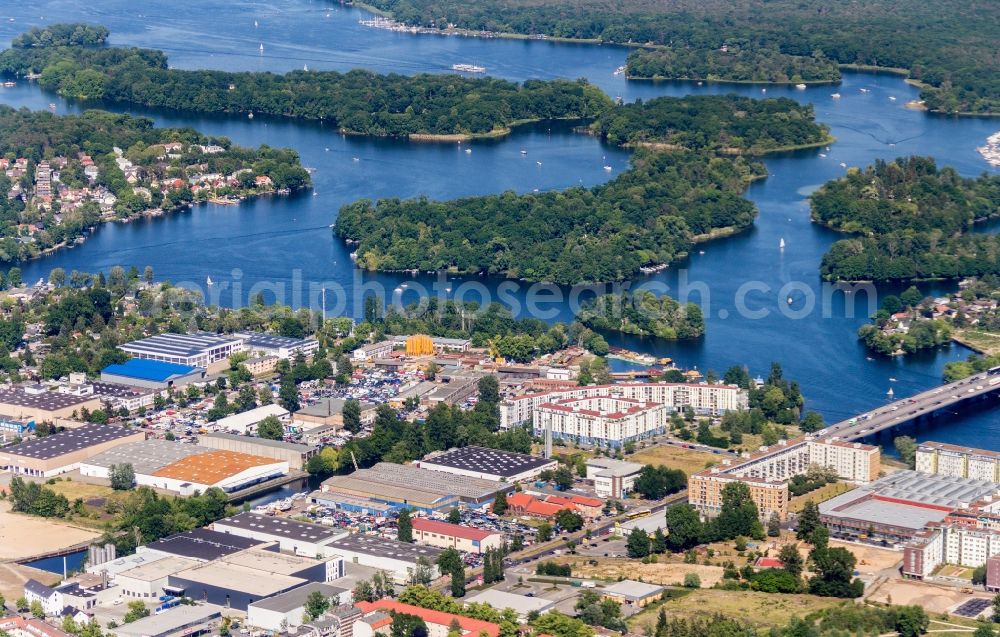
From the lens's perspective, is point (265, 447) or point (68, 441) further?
point (68, 441)

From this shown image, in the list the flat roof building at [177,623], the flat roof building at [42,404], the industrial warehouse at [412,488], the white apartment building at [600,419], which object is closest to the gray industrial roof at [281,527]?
the industrial warehouse at [412,488]

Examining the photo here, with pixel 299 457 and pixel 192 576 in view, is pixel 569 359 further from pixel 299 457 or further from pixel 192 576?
pixel 192 576

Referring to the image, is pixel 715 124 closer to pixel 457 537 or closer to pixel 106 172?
pixel 106 172

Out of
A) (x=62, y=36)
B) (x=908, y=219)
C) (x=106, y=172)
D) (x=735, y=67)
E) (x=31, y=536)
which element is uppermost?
(x=62, y=36)

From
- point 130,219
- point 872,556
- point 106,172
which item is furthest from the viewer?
point 106,172

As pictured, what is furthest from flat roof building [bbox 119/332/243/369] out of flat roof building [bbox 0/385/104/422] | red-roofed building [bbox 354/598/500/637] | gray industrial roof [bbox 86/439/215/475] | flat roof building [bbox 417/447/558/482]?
red-roofed building [bbox 354/598/500/637]

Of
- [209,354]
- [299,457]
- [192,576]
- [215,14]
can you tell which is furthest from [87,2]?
[192,576]

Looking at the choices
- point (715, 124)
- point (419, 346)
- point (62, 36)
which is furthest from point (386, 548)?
point (62, 36)

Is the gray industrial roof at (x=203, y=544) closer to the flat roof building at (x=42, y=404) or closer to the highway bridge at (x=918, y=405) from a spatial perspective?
the flat roof building at (x=42, y=404)
